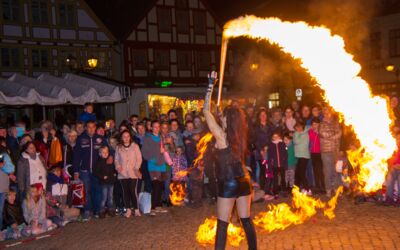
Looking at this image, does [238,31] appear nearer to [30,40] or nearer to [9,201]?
[9,201]

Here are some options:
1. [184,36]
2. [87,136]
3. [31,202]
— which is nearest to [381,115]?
[87,136]

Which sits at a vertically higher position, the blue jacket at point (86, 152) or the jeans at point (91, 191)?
the blue jacket at point (86, 152)

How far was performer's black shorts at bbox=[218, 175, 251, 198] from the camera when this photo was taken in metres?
5.46

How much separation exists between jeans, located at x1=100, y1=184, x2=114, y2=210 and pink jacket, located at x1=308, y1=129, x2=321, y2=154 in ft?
14.6

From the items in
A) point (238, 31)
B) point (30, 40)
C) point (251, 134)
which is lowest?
point (251, 134)

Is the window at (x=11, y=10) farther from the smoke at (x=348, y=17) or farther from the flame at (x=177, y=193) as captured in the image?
the flame at (x=177, y=193)

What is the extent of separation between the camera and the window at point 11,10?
82.6 feet

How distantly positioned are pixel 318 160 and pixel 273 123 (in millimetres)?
1349

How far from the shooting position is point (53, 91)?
14297 mm

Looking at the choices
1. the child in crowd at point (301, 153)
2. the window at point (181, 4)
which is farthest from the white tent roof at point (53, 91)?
the window at point (181, 4)

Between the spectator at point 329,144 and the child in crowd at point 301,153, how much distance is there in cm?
38

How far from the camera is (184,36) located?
31.1 meters

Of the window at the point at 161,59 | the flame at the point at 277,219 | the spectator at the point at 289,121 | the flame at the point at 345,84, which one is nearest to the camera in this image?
the flame at the point at 277,219

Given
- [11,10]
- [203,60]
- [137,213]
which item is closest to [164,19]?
[203,60]
